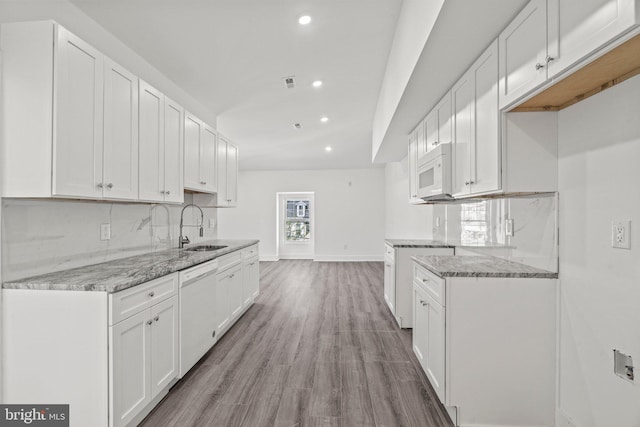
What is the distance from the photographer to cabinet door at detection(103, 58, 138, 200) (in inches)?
77.2

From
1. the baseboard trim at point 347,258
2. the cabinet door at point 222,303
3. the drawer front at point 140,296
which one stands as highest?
the drawer front at point 140,296

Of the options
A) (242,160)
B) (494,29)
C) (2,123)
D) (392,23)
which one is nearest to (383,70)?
(392,23)

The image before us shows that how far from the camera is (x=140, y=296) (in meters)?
1.82

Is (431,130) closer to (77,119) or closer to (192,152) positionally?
(192,152)

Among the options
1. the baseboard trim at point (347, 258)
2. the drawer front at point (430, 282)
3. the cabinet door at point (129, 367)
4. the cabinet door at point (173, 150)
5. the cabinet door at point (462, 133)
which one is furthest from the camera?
the baseboard trim at point (347, 258)

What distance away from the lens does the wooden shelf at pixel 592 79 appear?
1126 mm

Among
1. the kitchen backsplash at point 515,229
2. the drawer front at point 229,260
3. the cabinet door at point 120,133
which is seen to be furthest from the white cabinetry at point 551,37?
the drawer front at point 229,260

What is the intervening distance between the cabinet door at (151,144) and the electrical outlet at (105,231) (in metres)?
0.36

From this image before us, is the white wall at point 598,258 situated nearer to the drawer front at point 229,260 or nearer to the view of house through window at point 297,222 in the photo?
the drawer front at point 229,260

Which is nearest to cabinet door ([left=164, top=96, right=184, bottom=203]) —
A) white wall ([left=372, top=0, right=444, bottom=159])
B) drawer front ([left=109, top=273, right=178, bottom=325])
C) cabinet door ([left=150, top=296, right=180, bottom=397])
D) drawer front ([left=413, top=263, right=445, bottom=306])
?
drawer front ([left=109, top=273, right=178, bottom=325])

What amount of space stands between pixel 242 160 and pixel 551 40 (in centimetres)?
700

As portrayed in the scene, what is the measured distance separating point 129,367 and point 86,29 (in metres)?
2.39

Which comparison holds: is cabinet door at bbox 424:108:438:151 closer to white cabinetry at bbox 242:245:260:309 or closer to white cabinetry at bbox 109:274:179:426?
white cabinetry at bbox 242:245:260:309

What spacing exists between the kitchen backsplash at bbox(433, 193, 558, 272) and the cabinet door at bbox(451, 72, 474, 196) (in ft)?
1.07
